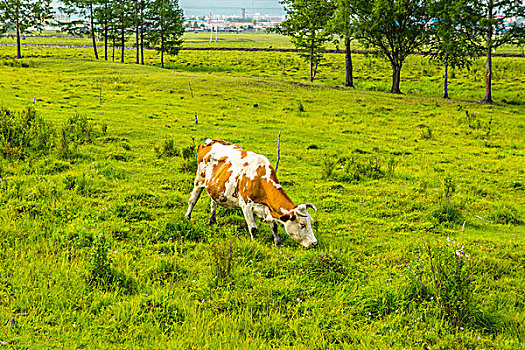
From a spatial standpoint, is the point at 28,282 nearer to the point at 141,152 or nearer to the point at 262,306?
the point at 262,306

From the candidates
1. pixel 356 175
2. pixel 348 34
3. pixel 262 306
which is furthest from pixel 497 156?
pixel 348 34

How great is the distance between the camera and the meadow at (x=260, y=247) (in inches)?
201

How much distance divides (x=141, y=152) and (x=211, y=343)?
11406 mm

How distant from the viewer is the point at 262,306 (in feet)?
18.5

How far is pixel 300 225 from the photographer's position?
7359 mm

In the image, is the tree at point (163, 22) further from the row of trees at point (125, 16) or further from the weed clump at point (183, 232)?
the weed clump at point (183, 232)

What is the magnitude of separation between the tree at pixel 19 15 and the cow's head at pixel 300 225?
67662 mm

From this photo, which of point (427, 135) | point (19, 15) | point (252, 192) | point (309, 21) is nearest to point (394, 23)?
point (309, 21)

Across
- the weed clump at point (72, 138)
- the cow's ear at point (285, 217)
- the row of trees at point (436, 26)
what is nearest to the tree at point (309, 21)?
the row of trees at point (436, 26)

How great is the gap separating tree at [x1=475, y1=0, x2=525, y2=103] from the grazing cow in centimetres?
3220

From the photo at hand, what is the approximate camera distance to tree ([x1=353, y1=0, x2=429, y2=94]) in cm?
3643

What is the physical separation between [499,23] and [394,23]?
9.13m

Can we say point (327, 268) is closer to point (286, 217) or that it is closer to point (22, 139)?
point (286, 217)

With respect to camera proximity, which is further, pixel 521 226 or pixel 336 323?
pixel 521 226
